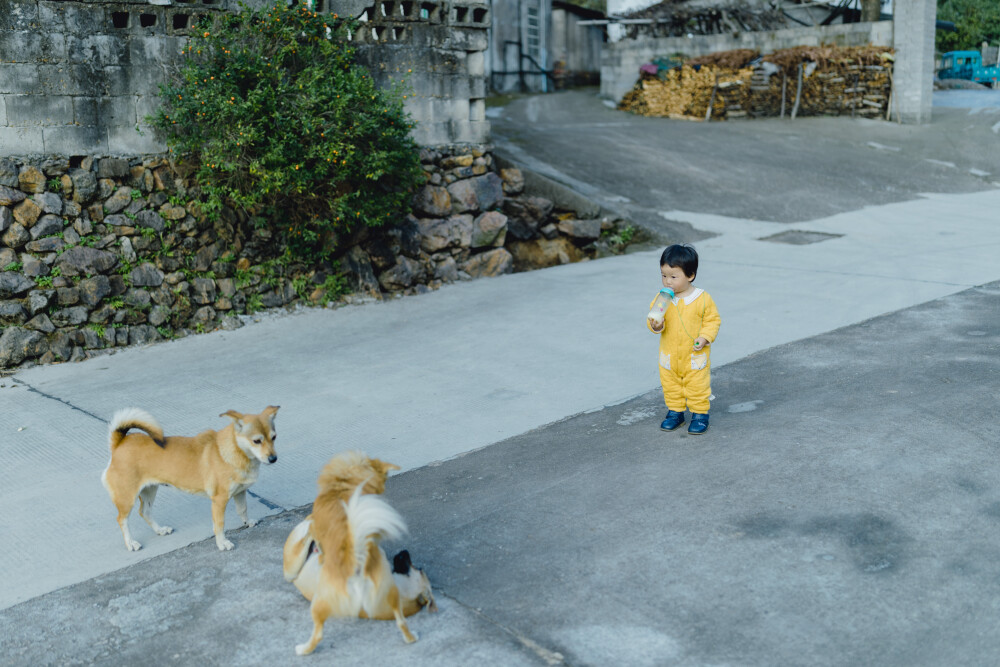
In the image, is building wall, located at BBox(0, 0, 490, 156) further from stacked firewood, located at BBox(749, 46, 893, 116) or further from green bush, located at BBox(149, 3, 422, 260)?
stacked firewood, located at BBox(749, 46, 893, 116)

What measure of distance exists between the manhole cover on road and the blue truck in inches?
876

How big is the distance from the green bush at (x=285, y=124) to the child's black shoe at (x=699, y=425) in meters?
4.16

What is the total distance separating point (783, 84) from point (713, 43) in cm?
268

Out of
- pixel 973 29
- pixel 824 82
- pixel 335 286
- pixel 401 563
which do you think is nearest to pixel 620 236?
pixel 335 286

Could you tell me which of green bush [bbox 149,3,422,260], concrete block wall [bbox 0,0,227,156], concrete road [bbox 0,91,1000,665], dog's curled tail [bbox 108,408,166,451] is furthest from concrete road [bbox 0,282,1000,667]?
concrete block wall [bbox 0,0,227,156]

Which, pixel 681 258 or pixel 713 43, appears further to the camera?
pixel 713 43

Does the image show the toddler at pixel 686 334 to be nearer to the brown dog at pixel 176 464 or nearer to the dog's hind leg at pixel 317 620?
the brown dog at pixel 176 464

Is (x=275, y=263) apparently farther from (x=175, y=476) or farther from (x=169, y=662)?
(x=169, y=662)

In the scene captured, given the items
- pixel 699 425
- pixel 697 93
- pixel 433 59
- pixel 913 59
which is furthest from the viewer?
pixel 697 93

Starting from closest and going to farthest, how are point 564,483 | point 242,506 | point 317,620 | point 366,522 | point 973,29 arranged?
point 366,522 < point 317,620 < point 242,506 < point 564,483 < point 973,29

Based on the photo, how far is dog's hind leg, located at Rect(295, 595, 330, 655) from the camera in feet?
10.7

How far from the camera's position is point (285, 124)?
316 inches

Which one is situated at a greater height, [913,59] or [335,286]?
[913,59]

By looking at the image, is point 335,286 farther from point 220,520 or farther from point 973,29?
point 973,29
